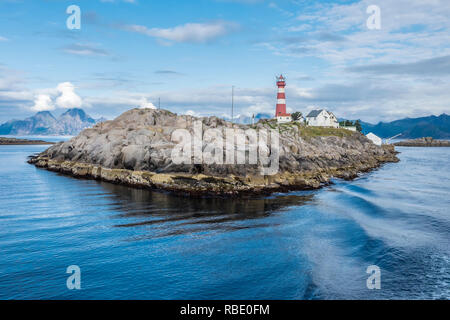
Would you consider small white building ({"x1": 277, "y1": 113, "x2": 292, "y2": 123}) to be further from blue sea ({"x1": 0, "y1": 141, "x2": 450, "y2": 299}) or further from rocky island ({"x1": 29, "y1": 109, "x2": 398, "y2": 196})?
blue sea ({"x1": 0, "y1": 141, "x2": 450, "y2": 299})

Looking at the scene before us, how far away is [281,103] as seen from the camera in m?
100

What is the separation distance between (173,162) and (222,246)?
23704 mm

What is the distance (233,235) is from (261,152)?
23681 mm

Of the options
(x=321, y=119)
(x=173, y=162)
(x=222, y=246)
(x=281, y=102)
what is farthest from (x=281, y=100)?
(x=222, y=246)

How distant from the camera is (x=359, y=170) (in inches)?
2490

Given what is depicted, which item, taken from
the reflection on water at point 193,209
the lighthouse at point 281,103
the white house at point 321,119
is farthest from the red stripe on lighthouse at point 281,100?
the reflection on water at point 193,209

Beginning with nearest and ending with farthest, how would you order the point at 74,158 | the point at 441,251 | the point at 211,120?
the point at 441,251
the point at 74,158
the point at 211,120

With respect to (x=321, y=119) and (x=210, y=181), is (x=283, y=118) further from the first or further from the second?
(x=210, y=181)

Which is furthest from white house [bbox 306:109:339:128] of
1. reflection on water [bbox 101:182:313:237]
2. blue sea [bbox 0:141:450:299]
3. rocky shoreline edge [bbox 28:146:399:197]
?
reflection on water [bbox 101:182:313:237]

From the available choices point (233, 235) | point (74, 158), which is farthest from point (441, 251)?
point (74, 158)

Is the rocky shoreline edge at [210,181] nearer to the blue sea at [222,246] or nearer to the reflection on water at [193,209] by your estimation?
the reflection on water at [193,209]

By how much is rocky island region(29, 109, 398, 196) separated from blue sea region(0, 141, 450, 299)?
15.2 ft

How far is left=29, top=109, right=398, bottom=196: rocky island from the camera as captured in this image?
1577 inches
